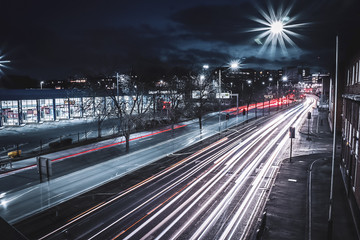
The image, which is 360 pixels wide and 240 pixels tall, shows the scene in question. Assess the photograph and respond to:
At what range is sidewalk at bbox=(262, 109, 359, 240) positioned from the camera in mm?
9664

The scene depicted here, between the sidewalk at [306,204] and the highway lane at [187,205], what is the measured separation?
0.99m

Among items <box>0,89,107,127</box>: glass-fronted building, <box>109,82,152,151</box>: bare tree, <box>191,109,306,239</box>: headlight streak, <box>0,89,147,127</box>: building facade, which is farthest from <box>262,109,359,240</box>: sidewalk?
<box>0,89,107,127</box>: glass-fronted building

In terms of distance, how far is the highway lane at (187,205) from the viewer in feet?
32.0

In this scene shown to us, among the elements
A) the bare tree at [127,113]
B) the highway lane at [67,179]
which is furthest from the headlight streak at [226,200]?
the bare tree at [127,113]

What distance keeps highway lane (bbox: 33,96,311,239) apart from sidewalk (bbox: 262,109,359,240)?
99 centimetres

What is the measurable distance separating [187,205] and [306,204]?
19.9ft

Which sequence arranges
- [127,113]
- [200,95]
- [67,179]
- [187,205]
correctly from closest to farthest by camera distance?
1. [187,205]
2. [67,179]
3. [127,113]
4. [200,95]

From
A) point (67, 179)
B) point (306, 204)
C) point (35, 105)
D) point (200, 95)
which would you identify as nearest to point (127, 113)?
point (200, 95)

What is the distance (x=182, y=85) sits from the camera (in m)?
42.6

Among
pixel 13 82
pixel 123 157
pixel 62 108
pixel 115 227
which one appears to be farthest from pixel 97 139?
Result: pixel 13 82

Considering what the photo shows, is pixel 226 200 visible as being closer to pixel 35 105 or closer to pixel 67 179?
pixel 67 179

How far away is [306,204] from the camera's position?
12.0m

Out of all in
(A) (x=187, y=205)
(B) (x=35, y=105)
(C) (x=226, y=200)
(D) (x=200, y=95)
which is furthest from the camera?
(B) (x=35, y=105)

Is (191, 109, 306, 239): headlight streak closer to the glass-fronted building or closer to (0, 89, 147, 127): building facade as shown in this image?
(0, 89, 147, 127): building facade
